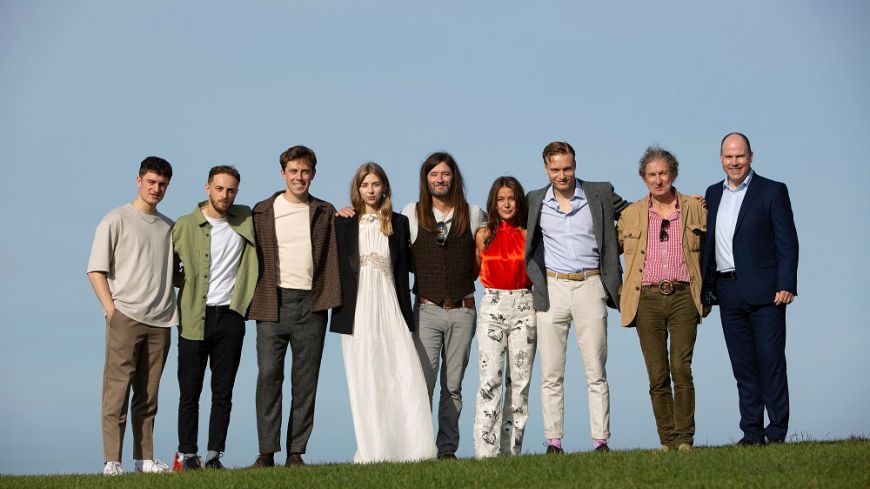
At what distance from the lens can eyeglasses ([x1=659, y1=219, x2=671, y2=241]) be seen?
1038 centimetres

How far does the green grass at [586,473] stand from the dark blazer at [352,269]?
1.45 m

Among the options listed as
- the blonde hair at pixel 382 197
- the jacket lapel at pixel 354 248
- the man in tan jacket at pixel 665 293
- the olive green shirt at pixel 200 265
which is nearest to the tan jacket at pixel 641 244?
the man in tan jacket at pixel 665 293

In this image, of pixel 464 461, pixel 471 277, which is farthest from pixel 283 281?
pixel 464 461

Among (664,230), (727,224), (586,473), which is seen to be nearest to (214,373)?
(586,473)

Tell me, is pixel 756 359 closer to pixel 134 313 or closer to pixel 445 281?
pixel 445 281

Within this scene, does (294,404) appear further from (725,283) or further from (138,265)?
(725,283)

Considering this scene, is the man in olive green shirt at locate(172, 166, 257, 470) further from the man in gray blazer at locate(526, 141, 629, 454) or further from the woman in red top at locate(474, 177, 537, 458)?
the man in gray blazer at locate(526, 141, 629, 454)

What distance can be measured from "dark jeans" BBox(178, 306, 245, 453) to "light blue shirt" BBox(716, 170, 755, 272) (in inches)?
191

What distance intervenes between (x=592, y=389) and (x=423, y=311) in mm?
1812

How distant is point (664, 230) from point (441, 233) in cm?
219

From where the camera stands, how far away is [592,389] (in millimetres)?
10258

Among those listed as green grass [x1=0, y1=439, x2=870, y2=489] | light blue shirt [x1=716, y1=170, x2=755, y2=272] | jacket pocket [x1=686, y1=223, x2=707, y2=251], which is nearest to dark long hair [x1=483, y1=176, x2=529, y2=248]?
jacket pocket [x1=686, y1=223, x2=707, y2=251]

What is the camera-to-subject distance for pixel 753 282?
10484 millimetres

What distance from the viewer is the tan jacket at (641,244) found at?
10281 millimetres
